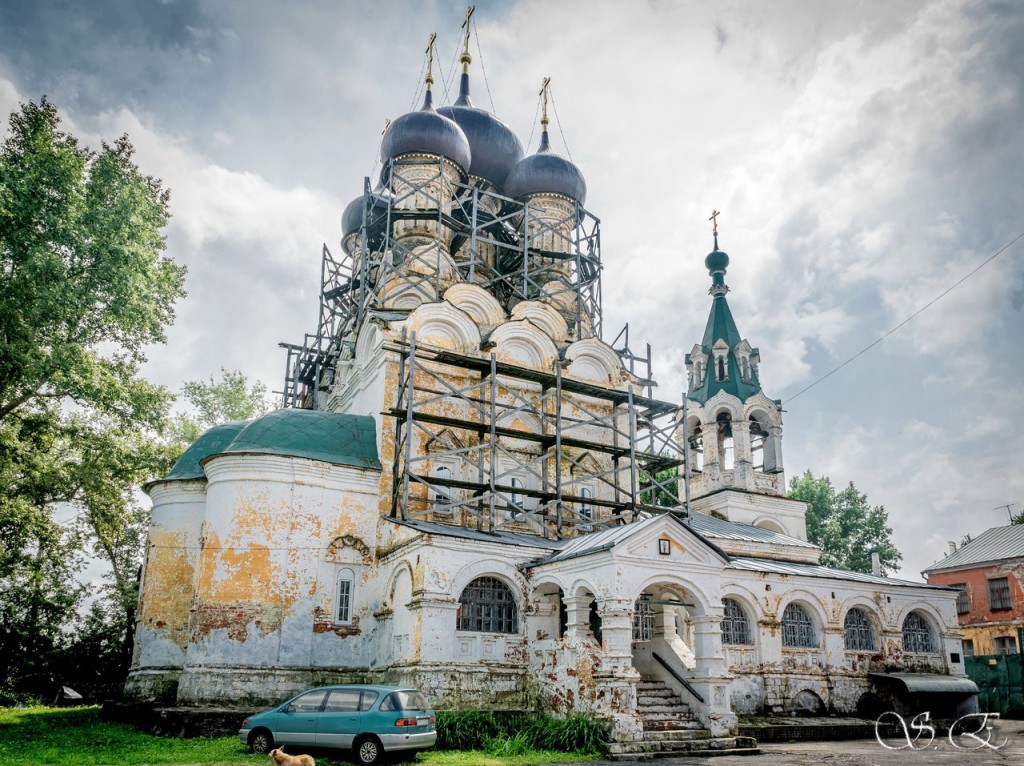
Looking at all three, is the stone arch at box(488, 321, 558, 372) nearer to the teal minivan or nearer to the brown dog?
the teal minivan

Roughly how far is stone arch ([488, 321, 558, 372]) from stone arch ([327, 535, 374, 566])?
18.7 feet

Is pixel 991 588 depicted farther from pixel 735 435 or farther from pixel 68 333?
pixel 68 333

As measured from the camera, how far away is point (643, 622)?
54.6 feet

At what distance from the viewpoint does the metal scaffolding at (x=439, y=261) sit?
2119cm

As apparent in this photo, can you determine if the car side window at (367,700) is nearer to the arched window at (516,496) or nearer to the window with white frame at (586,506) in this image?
the arched window at (516,496)

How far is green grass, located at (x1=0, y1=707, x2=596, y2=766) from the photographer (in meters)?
10.5

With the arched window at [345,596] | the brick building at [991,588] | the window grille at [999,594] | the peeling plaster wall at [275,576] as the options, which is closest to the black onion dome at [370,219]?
the peeling plaster wall at [275,576]

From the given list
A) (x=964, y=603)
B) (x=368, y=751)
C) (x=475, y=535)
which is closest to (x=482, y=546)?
(x=475, y=535)

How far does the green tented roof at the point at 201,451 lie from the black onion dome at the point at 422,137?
29.2 ft

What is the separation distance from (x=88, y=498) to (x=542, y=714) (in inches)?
467

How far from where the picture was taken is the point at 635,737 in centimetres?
1209

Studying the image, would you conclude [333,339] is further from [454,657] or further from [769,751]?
[769,751]

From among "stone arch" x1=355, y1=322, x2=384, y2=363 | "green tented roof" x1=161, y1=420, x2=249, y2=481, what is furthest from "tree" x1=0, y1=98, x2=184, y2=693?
"stone arch" x1=355, y1=322, x2=384, y2=363

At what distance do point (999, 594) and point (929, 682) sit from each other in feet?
44.6
